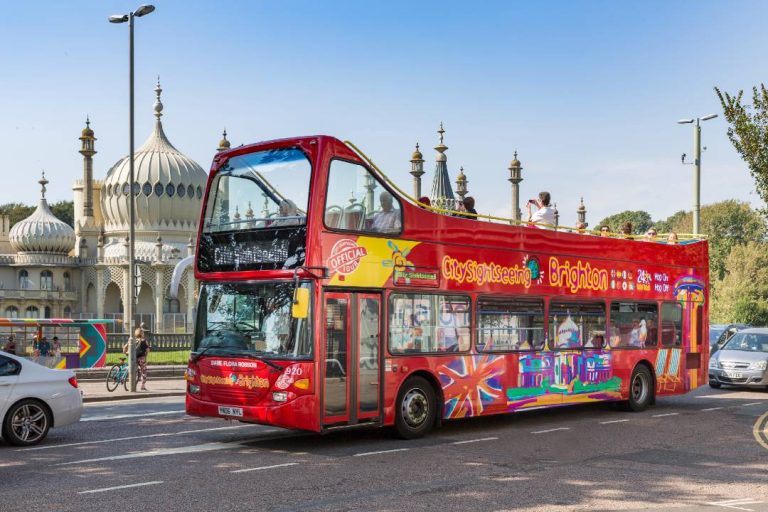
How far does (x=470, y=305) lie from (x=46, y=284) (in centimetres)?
6628

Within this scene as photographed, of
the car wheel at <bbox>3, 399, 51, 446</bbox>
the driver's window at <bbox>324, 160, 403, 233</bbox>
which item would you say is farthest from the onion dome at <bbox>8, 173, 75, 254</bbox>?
the driver's window at <bbox>324, 160, 403, 233</bbox>

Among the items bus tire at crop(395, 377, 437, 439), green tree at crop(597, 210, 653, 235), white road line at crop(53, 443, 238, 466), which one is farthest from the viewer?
green tree at crop(597, 210, 653, 235)

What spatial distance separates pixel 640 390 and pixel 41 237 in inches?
A: 2593

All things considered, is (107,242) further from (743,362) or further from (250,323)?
(250,323)

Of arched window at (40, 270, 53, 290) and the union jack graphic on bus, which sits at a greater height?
arched window at (40, 270, 53, 290)

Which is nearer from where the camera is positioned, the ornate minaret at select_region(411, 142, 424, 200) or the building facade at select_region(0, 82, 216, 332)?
the building facade at select_region(0, 82, 216, 332)

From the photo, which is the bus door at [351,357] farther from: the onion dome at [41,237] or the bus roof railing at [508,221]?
the onion dome at [41,237]

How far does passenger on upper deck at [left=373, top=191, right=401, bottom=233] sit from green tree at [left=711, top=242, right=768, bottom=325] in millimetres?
49357

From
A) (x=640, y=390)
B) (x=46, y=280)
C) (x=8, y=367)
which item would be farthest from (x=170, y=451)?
(x=46, y=280)

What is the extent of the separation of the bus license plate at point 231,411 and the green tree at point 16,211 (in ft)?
297

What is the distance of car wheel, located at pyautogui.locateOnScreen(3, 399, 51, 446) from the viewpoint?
12.8 meters

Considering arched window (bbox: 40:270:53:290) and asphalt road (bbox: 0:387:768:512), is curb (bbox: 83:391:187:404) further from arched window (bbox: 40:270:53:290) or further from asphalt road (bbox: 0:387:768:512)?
arched window (bbox: 40:270:53:290)

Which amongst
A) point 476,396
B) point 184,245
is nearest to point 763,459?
point 476,396

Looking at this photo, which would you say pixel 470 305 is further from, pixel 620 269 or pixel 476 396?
pixel 620 269
